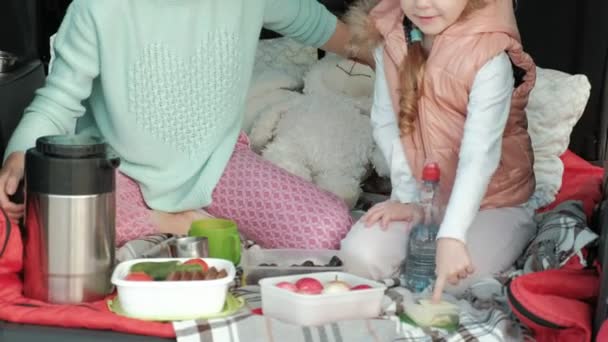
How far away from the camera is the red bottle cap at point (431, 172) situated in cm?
192

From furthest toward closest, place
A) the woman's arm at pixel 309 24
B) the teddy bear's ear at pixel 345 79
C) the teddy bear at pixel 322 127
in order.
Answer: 1. the teddy bear's ear at pixel 345 79
2. the teddy bear at pixel 322 127
3. the woman's arm at pixel 309 24

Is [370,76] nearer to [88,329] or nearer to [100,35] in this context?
[100,35]

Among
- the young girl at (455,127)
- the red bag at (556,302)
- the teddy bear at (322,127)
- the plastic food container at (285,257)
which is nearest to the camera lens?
the red bag at (556,302)

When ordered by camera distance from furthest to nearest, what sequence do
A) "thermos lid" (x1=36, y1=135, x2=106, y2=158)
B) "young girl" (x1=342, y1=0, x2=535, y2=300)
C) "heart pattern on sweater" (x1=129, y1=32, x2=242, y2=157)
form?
"heart pattern on sweater" (x1=129, y1=32, x2=242, y2=157) < "young girl" (x1=342, y1=0, x2=535, y2=300) < "thermos lid" (x1=36, y1=135, x2=106, y2=158)

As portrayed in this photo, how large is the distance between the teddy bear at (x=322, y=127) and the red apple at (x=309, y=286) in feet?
2.10

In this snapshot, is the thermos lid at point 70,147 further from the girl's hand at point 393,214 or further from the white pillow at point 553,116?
the white pillow at point 553,116

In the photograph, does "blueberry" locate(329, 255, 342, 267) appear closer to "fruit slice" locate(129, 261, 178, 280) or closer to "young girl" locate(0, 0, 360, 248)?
"young girl" locate(0, 0, 360, 248)

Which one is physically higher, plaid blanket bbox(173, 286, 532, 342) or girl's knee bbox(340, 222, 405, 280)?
girl's knee bbox(340, 222, 405, 280)

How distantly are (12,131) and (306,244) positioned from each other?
63cm

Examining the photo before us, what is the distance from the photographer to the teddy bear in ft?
8.02

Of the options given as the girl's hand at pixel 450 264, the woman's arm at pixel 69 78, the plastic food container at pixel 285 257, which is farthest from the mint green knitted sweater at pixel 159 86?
the girl's hand at pixel 450 264

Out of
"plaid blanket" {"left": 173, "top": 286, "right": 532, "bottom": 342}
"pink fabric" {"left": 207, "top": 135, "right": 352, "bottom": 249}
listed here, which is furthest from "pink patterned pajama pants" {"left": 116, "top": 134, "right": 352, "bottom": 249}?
"plaid blanket" {"left": 173, "top": 286, "right": 532, "bottom": 342}

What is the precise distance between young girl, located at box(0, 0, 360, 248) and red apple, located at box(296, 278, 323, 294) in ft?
1.22

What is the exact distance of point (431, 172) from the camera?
1918 mm
